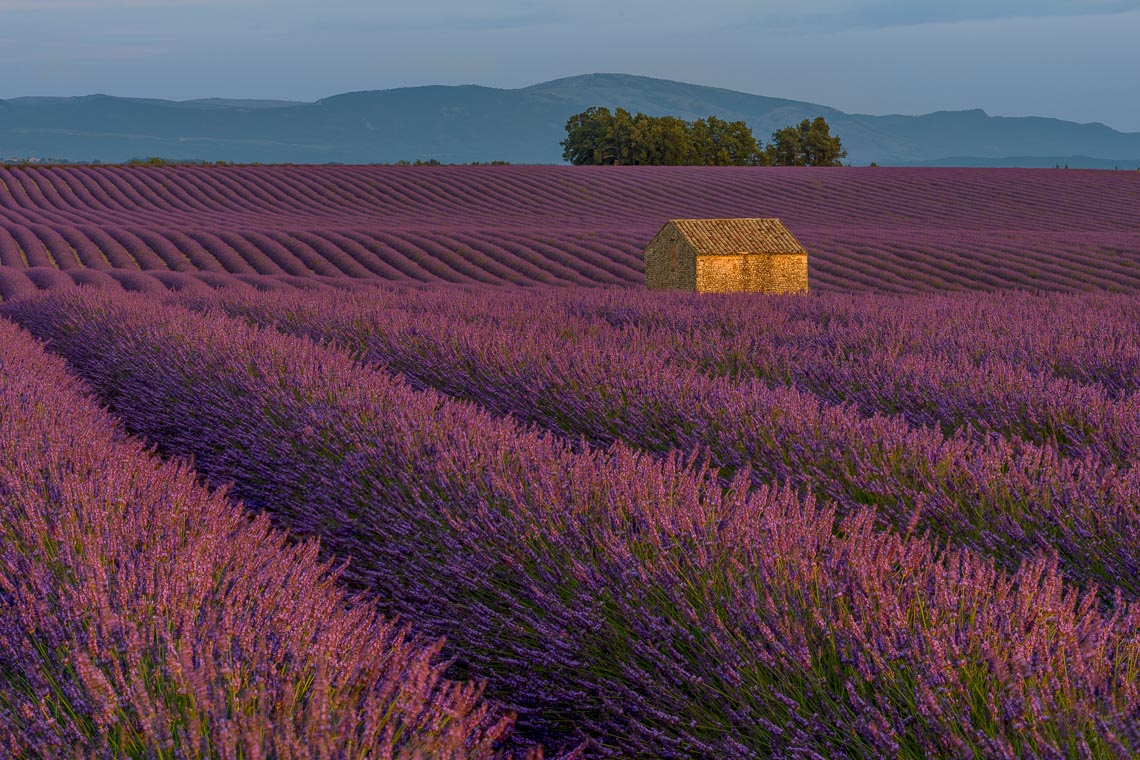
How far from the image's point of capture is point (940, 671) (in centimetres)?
191

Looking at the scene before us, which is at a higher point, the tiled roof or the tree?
the tree

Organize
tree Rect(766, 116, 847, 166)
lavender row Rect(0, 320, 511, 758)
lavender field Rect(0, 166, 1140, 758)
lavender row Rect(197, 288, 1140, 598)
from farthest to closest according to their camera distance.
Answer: tree Rect(766, 116, 847, 166)
lavender row Rect(197, 288, 1140, 598)
lavender field Rect(0, 166, 1140, 758)
lavender row Rect(0, 320, 511, 758)

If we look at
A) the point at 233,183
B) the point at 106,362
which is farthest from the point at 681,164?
the point at 106,362

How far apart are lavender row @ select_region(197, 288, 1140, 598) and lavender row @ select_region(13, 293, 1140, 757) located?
20 centimetres

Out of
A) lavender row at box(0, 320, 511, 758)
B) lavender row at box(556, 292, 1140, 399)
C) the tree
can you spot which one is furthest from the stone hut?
the tree

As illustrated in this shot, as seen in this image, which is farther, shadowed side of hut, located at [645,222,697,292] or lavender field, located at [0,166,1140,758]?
shadowed side of hut, located at [645,222,697,292]

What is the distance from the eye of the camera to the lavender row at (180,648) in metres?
1.71

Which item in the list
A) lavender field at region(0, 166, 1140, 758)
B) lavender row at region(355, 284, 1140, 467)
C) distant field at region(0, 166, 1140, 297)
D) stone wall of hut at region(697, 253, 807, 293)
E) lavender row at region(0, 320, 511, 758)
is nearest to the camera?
lavender row at region(0, 320, 511, 758)

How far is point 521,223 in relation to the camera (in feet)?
115

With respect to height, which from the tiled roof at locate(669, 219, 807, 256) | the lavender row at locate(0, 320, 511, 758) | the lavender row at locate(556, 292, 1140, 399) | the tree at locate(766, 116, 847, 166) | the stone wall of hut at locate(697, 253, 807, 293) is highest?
the tree at locate(766, 116, 847, 166)

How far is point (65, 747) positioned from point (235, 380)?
4.64 meters

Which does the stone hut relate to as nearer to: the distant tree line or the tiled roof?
the tiled roof

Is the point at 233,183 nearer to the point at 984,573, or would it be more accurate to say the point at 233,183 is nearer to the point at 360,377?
the point at 360,377

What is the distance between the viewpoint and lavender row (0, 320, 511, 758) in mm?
1709
